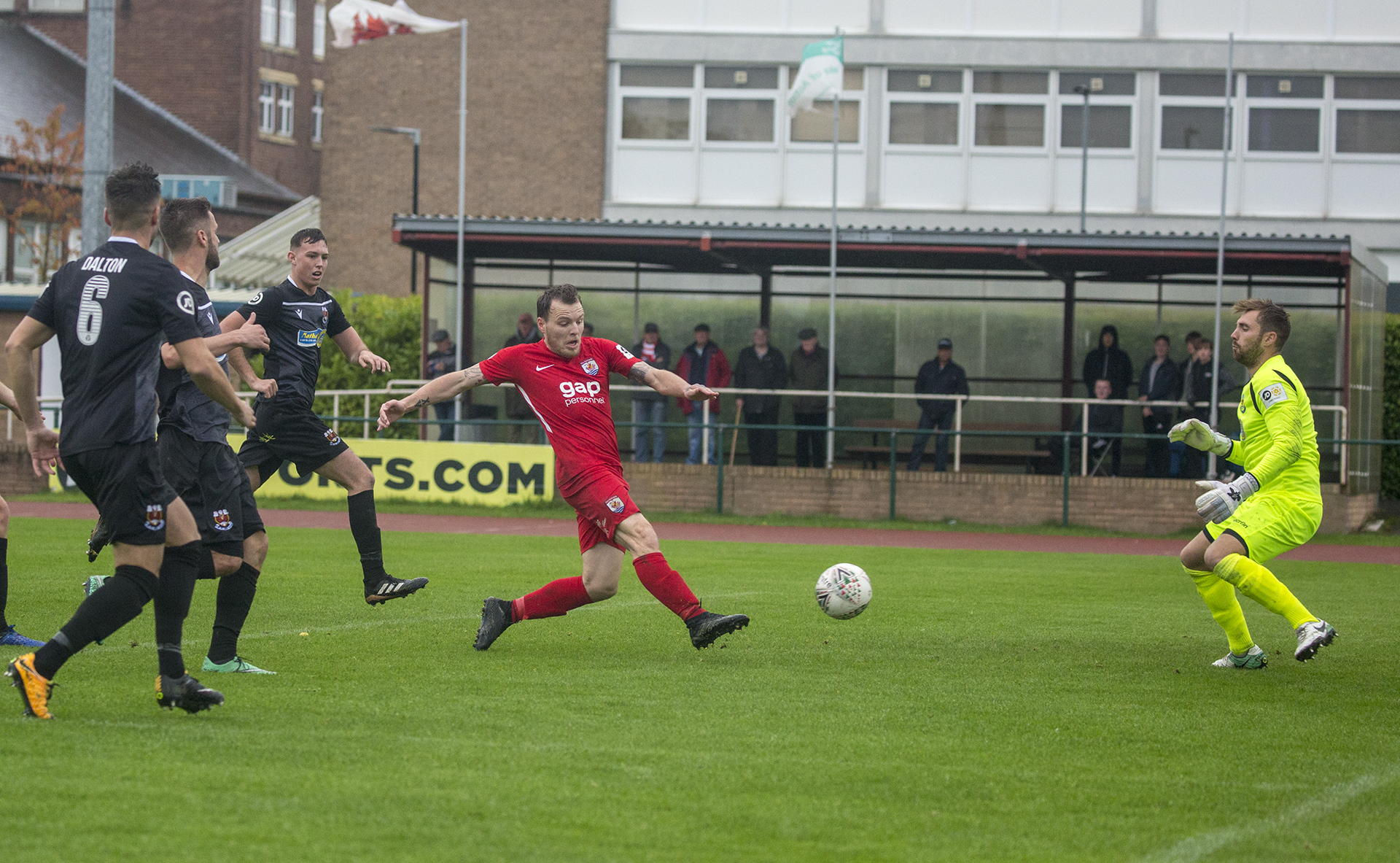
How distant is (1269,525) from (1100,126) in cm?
2391

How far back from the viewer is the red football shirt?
787cm

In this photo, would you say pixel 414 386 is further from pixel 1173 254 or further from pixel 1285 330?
pixel 1285 330

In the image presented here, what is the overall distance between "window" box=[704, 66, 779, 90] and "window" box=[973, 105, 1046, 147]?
14.3 ft

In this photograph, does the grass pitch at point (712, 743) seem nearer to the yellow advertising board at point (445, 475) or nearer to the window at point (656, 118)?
the yellow advertising board at point (445, 475)

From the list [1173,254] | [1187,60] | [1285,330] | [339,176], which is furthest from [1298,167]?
[1285,330]

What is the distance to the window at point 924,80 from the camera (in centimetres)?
3036

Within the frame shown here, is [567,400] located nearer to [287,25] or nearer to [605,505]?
[605,505]

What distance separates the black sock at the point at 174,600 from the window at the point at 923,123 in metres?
26.2

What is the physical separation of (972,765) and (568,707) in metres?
1.81

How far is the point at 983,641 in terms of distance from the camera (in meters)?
8.73

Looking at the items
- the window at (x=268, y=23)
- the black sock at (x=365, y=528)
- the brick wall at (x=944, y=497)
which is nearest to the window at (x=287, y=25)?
the window at (x=268, y=23)

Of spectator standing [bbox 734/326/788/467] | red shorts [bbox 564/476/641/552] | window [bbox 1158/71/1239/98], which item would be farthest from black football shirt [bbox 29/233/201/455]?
window [bbox 1158/71/1239/98]

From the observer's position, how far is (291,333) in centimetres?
874

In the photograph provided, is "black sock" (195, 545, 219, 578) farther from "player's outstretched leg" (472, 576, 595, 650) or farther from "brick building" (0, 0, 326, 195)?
"brick building" (0, 0, 326, 195)
